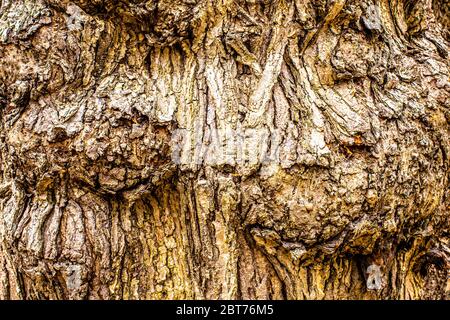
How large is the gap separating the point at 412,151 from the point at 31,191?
1214 mm

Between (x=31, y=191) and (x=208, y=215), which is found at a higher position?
(x=31, y=191)

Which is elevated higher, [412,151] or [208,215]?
[412,151]

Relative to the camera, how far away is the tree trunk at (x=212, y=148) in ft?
4.54

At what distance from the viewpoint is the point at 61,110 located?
1.40 metres

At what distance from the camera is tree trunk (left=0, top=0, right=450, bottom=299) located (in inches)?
54.5

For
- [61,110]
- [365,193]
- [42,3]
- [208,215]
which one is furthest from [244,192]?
[42,3]

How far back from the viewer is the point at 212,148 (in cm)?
141

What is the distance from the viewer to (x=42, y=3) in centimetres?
145

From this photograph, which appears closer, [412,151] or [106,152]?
[106,152]

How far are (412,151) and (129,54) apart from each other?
947 millimetres

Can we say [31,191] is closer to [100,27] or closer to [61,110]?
[61,110]
